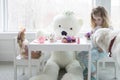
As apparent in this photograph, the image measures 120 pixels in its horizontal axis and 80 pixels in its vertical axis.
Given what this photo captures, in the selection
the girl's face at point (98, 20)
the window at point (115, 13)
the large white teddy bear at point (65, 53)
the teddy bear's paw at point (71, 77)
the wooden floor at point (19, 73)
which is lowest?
the wooden floor at point (19, 73)

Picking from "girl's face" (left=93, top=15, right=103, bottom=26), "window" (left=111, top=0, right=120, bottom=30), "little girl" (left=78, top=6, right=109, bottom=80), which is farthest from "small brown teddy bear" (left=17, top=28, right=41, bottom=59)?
"window" (left=111, top=0, right=120, bottom=30)

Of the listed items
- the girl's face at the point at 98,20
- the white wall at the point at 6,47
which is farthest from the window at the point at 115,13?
the white wall at the point at 6,47

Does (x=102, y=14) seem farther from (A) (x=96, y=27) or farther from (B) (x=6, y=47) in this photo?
(B) (x=6, y=47)

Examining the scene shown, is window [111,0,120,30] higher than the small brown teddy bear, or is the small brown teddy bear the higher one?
window [111,0,120,30]

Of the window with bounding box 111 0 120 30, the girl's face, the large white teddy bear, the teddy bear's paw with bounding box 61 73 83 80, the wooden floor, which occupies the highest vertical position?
the window with bounding box 111 0 120 30

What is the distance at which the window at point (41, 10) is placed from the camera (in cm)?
347

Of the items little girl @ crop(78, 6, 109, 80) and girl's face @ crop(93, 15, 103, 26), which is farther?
girl's face @ crop(93, 15, 103, 26)

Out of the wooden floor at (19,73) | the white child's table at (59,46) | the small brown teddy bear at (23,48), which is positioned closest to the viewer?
the white child's table at (59,46)

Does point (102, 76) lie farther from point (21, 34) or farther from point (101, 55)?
point (21, 34)

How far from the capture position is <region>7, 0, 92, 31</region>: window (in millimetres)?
3469

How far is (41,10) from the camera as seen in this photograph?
137 inches

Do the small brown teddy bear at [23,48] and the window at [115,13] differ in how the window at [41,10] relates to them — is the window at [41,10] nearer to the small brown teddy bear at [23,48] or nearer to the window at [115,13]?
the window at [115,13]

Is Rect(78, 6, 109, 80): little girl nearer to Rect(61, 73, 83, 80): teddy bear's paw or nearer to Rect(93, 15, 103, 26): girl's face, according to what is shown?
Rect(93, 15, 103, 26): girl's face

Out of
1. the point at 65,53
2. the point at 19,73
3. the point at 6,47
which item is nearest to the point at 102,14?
the point at 65,53
